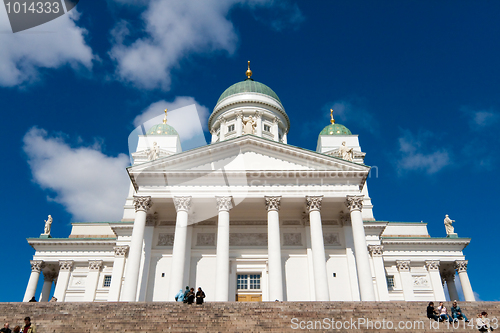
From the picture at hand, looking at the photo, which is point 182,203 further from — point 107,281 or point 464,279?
point 464,279

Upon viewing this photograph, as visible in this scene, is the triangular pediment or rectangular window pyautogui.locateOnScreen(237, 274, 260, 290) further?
rectangular window pyautogui.locateOnScreen(237, 274, 260, 290)

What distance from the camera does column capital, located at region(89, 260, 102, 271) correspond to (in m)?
36.3

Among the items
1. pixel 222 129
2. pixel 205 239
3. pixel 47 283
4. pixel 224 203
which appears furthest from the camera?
pixel 222 129

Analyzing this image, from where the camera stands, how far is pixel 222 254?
23.1 m

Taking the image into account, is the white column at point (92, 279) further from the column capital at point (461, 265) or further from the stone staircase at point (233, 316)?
the column capital at point (461, 265)

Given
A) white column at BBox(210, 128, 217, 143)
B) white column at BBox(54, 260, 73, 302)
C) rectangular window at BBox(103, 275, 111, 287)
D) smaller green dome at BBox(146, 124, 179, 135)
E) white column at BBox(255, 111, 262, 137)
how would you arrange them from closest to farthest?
white column at BBox(54, 260, 73, 302) < rectangular window at BBox(103, 275, 111, 287) < white column at BBox(255, 111, 262, 137) < smaller green dome at BBox(146, 124, 179, 135) < white column at BBox(210, 128, 217, 143)

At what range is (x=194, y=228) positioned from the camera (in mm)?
27266

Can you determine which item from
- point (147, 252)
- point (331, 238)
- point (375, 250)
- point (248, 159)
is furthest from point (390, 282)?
point (147, 252)

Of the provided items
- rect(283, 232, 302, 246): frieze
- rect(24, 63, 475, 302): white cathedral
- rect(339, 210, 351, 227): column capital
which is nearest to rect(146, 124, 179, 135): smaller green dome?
rect(24, 63, 475, 302): white cathedral

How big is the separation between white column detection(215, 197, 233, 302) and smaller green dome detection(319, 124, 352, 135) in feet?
81.4

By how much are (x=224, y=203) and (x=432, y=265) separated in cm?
2420

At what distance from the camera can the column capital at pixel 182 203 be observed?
24.6 m

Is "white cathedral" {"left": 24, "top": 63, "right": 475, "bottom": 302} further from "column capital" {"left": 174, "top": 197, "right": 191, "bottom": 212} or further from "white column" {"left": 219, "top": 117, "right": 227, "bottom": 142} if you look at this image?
"white column" {"left": 219, "top": 117, "right": 227, "bottom": 142}

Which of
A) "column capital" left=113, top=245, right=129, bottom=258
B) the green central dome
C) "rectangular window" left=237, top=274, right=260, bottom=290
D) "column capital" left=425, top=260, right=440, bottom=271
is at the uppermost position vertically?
the green central dome
